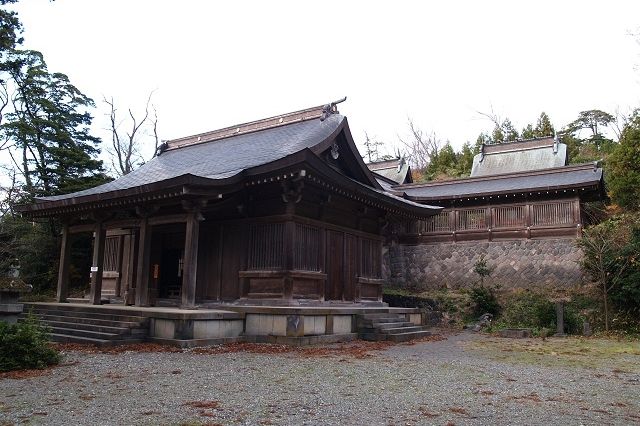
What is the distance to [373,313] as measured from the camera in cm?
1521

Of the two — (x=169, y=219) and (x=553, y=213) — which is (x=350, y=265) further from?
(x=553, y=213)

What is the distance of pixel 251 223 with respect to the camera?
46.0ft

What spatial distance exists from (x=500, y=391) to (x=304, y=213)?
26.5 ft

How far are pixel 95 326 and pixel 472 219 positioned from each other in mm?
18992

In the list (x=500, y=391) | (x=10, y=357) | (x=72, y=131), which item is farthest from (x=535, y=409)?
(x=72, y=131)

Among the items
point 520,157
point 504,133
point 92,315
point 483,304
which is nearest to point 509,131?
point 504,133

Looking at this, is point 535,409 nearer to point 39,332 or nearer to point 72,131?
point 39,332

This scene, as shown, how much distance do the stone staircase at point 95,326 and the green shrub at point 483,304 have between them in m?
13.8

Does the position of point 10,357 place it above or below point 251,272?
below

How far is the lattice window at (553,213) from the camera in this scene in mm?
22859

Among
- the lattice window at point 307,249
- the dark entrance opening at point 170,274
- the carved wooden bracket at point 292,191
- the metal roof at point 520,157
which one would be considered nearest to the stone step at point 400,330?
the lattice window at point 307,249

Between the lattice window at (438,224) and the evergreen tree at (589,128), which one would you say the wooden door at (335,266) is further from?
the evergreen tree at (589,128)

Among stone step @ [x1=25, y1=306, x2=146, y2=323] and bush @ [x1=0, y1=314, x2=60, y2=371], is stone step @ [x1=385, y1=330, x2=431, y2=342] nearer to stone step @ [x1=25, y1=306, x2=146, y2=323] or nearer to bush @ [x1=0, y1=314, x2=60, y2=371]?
stone step @ [x1=25, y1=306, x2=146, y2=323]

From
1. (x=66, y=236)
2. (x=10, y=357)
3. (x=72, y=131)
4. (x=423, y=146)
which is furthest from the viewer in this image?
(x=423, y=146)
